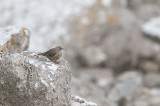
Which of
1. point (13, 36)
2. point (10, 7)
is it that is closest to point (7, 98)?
point (13, 36)

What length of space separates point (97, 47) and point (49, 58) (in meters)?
13.9

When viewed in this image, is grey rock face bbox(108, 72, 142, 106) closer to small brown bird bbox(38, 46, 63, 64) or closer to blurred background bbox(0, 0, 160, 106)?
blurred background bbox(0, 0, 160, 106)

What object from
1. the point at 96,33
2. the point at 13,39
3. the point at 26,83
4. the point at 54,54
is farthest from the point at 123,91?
the point at 26,83

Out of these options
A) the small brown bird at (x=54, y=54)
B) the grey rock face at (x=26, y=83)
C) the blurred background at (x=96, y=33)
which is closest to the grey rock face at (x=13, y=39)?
the small brown bird at (x=54, y=54)

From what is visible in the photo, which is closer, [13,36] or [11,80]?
[11,80]

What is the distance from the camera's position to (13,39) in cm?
562

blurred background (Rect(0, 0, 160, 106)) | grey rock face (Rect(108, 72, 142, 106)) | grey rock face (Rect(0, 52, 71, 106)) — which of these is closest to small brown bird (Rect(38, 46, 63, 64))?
grey rock face (Rect(0, 52, 71, 106))

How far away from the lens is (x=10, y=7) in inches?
730

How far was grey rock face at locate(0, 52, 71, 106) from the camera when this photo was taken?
4.39 meters

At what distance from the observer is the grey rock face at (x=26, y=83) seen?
14.4ft

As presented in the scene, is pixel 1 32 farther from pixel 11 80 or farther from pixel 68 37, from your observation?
pixel 68 37

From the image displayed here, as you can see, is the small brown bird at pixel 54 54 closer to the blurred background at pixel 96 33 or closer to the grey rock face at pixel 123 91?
the grey rock face at pixel 123 91

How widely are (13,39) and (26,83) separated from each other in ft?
4.73

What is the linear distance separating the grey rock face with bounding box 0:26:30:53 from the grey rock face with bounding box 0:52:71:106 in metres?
0.84
